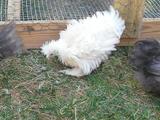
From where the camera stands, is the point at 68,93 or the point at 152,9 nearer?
the point at 68,93

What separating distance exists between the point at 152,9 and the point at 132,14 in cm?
30

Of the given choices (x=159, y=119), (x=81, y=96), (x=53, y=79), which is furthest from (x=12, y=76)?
(x=159, y=119)

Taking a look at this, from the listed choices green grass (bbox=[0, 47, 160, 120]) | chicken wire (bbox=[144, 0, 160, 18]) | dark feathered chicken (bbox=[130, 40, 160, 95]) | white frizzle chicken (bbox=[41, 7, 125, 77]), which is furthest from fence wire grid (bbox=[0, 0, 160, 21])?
dark feathered chicken (bbox=[130, 40, 160, 95])

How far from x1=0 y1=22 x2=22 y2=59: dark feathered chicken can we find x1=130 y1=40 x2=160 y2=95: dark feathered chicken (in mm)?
713

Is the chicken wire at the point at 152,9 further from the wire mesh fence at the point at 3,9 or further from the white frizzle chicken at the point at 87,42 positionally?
the wire mesh fence at the point at 3,9

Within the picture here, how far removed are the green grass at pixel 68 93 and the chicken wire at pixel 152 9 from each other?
40cm

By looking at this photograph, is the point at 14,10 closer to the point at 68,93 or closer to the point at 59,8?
the point at 59,8

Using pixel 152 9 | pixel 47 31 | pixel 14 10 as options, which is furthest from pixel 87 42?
pixel 152 9

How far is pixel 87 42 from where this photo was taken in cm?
254

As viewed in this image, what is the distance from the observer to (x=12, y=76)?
8.16ft

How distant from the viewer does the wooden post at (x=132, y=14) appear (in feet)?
8.71

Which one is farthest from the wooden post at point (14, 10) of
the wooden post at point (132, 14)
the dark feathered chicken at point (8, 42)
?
the wooden post at point (132, 14)

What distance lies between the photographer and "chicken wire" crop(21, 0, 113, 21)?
2.78 metres

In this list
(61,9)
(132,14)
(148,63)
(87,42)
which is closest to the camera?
(148,63)
